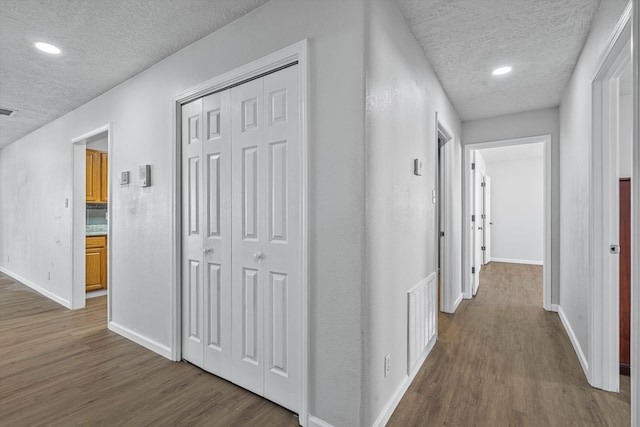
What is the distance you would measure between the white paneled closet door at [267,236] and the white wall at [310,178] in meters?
0.16

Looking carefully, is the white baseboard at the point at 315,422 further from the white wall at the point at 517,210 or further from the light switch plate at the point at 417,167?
the white wall at the point at 517,210

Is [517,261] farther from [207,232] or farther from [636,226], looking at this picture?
[207,232]

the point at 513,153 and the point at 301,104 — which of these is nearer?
the point at 301,104

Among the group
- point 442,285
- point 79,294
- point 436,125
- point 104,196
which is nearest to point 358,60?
point 436,125

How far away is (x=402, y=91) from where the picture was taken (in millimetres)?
2064

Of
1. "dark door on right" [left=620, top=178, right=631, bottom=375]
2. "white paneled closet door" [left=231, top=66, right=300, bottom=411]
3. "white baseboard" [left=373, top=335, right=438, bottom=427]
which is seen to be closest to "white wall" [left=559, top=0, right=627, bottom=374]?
"dark door on right" [left=620, top=178, right=631, bottom=375]

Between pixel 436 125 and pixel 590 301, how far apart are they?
180 cm

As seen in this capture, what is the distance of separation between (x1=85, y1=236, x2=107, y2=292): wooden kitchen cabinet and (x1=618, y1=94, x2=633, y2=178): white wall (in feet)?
21.5

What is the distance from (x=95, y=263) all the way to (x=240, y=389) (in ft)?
12.4

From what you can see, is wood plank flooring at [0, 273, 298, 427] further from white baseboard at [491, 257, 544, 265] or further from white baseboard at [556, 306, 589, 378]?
white baseboard at [491, 257, 544, 265]

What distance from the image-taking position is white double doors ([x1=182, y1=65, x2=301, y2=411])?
6.08 ft

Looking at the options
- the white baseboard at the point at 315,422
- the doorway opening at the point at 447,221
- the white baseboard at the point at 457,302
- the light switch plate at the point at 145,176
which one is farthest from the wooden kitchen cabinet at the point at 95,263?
the white baseboard at the point at 457,302

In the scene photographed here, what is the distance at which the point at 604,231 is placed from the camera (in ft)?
6.81

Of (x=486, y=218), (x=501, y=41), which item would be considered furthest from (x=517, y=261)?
(x=501, y=41)
